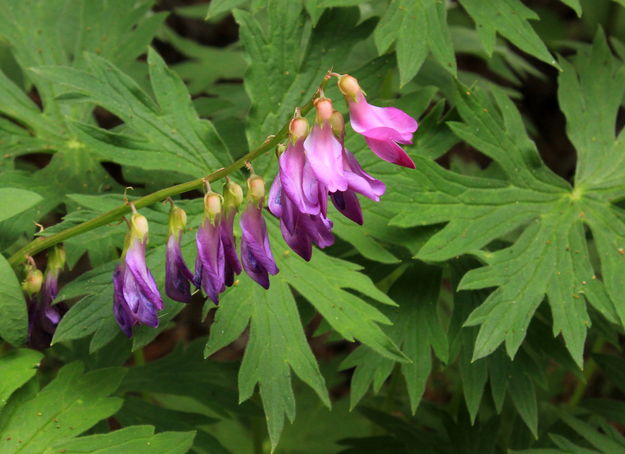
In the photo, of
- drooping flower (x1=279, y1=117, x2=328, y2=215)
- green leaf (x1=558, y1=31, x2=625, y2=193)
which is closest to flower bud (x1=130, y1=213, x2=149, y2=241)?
drooping flower (x1=279, y1=117, x2=328, y2=215)

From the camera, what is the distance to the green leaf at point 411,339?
204 cm

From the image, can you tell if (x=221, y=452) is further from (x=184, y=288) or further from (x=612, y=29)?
(x=612, y=29)

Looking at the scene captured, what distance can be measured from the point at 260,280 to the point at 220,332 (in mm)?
369

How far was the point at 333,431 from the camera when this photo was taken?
311 cm

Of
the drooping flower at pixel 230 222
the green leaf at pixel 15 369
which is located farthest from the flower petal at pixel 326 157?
the green leaf at pixel 15 369

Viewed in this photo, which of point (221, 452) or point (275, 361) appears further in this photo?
point (221, 452)

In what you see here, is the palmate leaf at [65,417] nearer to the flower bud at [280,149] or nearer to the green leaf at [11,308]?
the green leaf at [11,308]

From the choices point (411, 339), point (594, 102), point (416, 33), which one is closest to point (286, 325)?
point (411, 339)

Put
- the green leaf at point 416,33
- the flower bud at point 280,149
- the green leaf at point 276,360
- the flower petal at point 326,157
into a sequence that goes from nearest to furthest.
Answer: the flower petal at point 326,157 → the flower bud at point 280,149 → the green leaf at point 276,360 → the green leaf at point 416,33

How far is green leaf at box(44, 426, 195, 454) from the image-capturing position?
1.77m

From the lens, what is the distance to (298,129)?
56.0 inches

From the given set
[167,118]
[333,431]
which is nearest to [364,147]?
[167,118]

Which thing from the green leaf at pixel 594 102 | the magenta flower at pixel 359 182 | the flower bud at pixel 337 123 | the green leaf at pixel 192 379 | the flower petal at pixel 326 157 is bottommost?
the green leaf at pixel 192 379

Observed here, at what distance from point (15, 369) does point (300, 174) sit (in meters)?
0.88
